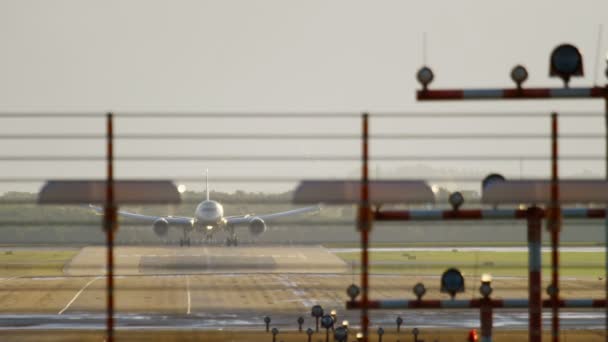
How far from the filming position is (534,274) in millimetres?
23469

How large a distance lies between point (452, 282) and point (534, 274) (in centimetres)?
210

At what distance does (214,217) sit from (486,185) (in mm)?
117099

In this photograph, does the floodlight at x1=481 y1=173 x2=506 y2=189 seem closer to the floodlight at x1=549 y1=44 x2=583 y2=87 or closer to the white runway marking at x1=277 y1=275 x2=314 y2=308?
the floodlight at x1=549 y1=44 x2=583 y2=87

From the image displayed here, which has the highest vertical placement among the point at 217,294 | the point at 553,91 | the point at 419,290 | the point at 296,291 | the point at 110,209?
the point at 553,91

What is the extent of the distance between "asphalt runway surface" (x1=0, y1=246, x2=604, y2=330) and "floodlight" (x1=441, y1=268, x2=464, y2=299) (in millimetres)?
38047

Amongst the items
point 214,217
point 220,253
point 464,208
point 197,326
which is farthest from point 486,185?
point 214,217

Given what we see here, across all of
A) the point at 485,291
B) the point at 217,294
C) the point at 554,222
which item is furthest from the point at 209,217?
the point at 554,222

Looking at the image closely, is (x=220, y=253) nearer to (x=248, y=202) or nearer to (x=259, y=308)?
(x=259, y=308)

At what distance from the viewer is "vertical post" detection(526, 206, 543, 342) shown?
23062 mm

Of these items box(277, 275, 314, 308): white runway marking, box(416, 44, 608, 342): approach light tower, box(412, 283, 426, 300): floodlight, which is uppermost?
box(416, 44, 608, 342): approach light tower

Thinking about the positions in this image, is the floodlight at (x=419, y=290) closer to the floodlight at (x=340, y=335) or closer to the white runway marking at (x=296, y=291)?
the floodlight at (x=340, y=335)

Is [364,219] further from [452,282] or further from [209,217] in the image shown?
[209,217]

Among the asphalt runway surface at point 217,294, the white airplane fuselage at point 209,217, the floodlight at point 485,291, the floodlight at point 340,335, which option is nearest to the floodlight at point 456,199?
the floodlight at point 485,291

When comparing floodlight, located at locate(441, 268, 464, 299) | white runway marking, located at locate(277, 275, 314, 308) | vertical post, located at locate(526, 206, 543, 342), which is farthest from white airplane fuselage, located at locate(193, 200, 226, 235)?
vertical post, located at locate(526, 206, 543, 342)
